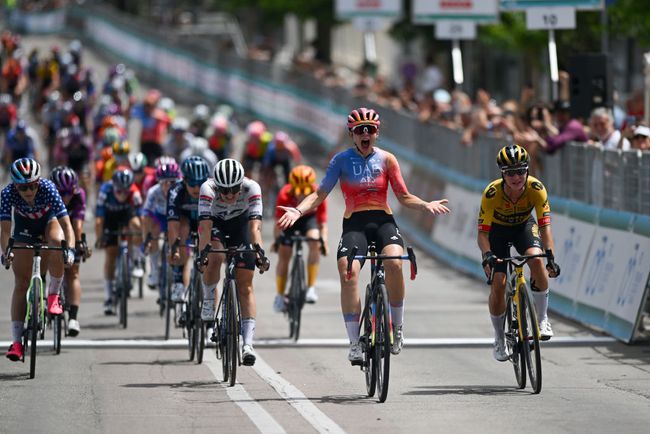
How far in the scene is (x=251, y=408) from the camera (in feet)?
42.3

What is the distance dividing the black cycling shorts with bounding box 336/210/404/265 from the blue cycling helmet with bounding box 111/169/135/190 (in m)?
6.27

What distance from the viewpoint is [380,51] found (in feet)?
247

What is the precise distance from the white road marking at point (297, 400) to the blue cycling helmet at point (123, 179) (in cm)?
400

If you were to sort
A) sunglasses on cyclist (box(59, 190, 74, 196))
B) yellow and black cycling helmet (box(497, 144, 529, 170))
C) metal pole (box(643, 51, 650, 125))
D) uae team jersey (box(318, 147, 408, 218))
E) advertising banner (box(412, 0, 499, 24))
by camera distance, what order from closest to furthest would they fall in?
yellow and black cycling helmet (box(497, 144, 529, 170)) < uae team jersey (box(318, 147, 408, 218)) < sunglasses on cyclist (box(59, 190, 74, 196)) < metal pole (box(643, 51, 650, 125)) < advertising banner (box(412, 0, 499, 24))

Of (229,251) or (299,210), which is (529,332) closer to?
(299,210)

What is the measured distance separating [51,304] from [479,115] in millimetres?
10529

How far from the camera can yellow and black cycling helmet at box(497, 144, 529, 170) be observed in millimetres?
13672

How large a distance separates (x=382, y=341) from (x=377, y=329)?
98 mm

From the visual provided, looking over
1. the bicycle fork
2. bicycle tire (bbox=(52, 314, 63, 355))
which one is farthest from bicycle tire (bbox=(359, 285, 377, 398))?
bicycle tire (bbox=(52, 314, 63, 355))

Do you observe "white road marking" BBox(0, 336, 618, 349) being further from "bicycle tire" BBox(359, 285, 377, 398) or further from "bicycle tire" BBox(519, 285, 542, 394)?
"bicycle tire" BBox(359, 285, 377, 398)

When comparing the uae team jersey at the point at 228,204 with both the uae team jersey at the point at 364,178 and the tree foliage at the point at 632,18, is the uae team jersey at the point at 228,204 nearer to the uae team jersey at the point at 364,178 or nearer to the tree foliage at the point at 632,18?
the uae team jersey at the point at 364,178

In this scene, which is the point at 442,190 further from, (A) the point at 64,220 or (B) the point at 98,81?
(B) the point at 98,81

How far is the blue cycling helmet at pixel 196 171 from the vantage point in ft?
54.5

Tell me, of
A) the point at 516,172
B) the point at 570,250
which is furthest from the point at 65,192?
the point at 570,250
